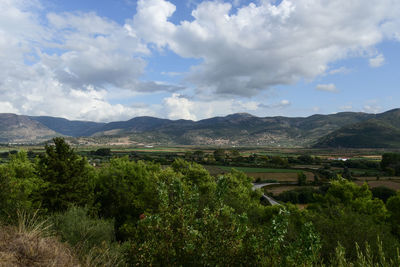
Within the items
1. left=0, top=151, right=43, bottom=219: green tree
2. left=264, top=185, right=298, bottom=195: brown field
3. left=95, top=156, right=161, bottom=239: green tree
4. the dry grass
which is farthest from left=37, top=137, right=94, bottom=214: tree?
left=264, top=185, right=298, bottom=195: brown field

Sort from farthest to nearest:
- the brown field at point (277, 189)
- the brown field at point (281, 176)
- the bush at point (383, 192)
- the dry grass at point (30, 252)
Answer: the brown field at point (281, 176), the brown field at point (277, 189), the bush at point (383, 192), the dry grass at point (30, 252)

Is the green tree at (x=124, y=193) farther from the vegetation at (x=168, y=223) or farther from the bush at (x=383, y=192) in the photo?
the bush at (x=383, y=192)

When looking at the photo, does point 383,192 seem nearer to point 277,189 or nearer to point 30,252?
point 277,189

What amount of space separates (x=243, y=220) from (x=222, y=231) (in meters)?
0.79

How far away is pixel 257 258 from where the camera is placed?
7.50m

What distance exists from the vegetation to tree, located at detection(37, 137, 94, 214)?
13 centimetres

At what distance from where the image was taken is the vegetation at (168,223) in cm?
731

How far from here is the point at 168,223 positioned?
809 cm

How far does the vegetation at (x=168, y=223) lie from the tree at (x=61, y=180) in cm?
13

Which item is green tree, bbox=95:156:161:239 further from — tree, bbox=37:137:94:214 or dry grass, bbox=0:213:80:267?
dry grass, bbox=0:213:80:267

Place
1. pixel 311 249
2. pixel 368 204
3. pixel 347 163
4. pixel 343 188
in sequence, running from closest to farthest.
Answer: pixel 311 249 → pixel 368 204 → pixel 343 188 → pixel 347 163

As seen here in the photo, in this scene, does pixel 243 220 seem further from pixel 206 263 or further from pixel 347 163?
pixel 347 163

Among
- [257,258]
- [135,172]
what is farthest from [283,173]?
[257,258]

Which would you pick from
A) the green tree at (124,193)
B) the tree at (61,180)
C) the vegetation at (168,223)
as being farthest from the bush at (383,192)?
the tree at (61,180)
